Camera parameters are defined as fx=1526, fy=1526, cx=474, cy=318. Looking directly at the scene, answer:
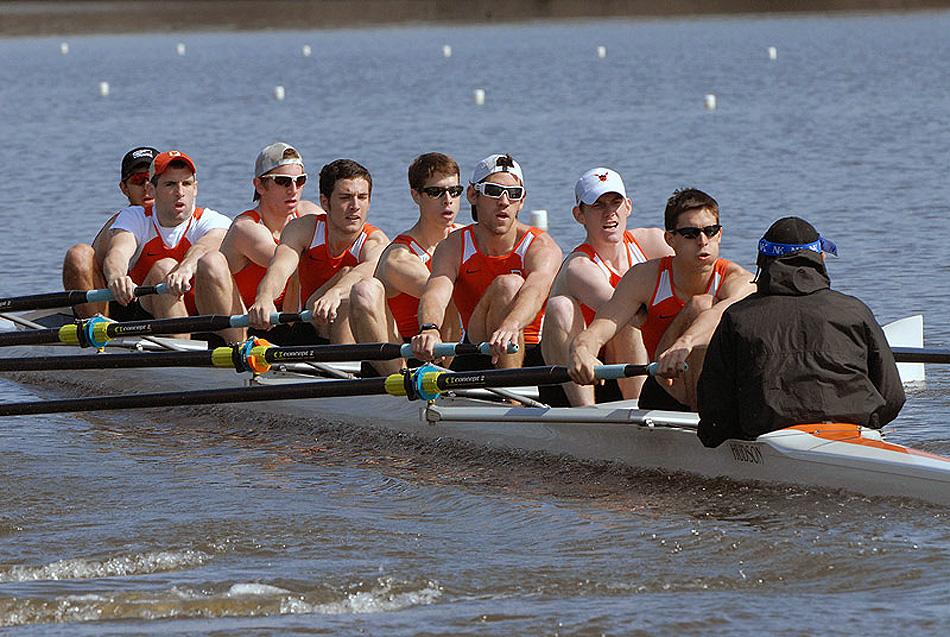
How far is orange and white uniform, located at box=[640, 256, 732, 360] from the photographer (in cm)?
648

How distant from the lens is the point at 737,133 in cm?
2431

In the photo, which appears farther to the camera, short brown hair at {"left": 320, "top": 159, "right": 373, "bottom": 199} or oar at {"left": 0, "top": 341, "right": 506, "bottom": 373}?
short brown hair at {"left": 320, "top": 159, "right": 373, "bottom": 199}

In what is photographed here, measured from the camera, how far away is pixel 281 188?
347 inches

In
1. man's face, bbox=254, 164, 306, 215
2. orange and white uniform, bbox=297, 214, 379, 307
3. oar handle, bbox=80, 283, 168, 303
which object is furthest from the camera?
oar handle, bbox=80, 283, 168, 303

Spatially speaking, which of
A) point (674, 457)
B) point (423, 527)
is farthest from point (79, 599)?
point (674, 457)

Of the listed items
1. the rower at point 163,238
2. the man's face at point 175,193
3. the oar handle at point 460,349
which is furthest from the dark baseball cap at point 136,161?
the oar handle at point 460,349

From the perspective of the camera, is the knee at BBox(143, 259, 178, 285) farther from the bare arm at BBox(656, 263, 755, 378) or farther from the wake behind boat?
the bare arm at BBox(656, 263, 755, 378)

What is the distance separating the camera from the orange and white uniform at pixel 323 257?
27.4 feet

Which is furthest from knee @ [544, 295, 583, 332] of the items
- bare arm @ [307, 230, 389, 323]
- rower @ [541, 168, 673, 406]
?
bare arm @ [307, 230, 389, 323]

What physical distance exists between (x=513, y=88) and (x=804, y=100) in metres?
8.49

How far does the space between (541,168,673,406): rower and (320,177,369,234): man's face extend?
1.52 meters

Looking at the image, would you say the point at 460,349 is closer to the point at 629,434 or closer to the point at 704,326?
the point at 629,434

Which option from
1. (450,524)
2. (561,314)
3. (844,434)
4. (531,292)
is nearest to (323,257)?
(531,292)

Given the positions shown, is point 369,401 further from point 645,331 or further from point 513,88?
point 513,88
